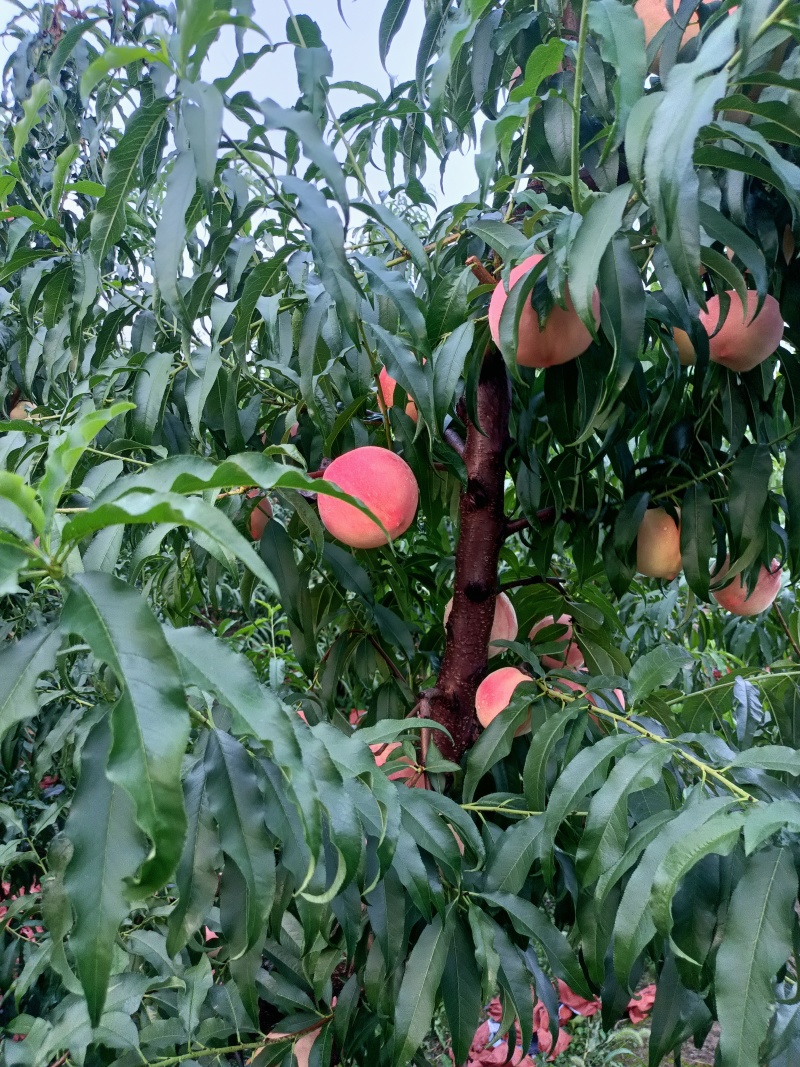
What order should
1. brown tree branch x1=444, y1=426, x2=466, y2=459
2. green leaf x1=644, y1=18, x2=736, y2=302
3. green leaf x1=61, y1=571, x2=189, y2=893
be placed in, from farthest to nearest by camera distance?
brown tree branch x1=444, y1=426, x2=466, y2=459 → green leaf x1=644, y1=18, x2=736, y2=302 → green leaf x1=61, y1=571, x2=189, y2=893

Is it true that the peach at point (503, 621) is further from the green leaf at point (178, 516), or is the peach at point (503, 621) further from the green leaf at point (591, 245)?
the green leaf at point (178, 516)

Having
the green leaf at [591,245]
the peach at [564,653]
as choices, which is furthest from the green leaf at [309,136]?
the peach at [564,653]

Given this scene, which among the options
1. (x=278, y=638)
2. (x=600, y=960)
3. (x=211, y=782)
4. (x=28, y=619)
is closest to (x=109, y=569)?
(x=211, y=782)

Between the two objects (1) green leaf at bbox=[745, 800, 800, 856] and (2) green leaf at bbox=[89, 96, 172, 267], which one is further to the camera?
(2) green leaf at bbox=[89, 96, 172, 267]

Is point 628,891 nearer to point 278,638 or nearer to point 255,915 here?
point 255,915

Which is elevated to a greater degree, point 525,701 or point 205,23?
point 205,23

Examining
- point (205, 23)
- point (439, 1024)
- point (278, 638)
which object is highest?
point (205, 23)

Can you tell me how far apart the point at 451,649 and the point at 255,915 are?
439mm

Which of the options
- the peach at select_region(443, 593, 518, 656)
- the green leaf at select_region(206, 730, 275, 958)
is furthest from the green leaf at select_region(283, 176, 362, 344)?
the peach at select_region(443, 593, 518, 656)

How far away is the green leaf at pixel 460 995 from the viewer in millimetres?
519

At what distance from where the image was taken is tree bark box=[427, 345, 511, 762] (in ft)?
2.38

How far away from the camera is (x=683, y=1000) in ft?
1.69

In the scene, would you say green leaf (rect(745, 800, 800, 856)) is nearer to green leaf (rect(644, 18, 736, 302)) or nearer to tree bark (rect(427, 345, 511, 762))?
green leaf (rect(644, 18, 736, 302))

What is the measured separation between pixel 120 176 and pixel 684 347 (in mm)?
506
